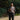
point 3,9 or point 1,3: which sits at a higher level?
point 1,3

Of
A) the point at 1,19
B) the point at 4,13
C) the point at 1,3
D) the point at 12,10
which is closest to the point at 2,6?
the point at 1,3

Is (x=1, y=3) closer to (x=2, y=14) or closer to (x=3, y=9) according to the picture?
(x=3, y=9)

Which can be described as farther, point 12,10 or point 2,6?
point 2,6

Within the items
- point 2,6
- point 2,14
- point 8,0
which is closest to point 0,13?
point 2,14

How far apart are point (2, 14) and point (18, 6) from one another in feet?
2.55

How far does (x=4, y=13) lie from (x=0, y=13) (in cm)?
17

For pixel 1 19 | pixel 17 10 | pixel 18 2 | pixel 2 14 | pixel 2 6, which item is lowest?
pixel 1 19

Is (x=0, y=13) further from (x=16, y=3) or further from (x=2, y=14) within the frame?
(x=16, y=3)

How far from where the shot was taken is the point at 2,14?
2539 millimetres

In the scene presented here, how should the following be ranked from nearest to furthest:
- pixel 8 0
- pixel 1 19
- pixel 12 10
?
1. pixel 12 10
2. pixel 1 19
3. pixel 8 0

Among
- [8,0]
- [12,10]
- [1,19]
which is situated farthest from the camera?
[8,0]

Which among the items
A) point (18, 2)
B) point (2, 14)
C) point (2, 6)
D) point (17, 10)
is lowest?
point (2, 14)

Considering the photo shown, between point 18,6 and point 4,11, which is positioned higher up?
point 18,6

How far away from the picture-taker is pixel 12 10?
5.92 feet
